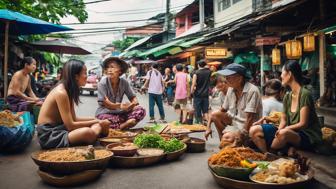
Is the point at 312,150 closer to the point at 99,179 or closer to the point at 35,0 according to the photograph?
the point at 99,179

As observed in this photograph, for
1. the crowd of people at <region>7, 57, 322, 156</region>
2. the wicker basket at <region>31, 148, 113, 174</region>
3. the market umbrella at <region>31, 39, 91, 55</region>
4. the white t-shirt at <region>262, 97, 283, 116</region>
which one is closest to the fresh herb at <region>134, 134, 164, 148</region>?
the crowd of people at <region>7, 57, 322, 156</region>

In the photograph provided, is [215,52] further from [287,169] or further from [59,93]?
[287,169]

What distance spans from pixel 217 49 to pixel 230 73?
385 inches

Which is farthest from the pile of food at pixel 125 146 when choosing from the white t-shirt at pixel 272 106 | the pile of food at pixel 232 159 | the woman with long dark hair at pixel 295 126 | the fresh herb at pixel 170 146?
the white t-shirt at pixel 272 106

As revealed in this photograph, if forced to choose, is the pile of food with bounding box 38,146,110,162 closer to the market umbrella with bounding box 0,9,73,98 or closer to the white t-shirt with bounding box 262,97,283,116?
the white t-shirt with bounding box 262,97,283,116

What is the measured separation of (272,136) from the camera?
5004 millimetres

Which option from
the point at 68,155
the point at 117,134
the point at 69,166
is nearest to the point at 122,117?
the point at 117,134

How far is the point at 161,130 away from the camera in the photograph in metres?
6.71

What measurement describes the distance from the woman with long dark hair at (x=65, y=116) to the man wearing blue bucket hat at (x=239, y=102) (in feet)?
7.34

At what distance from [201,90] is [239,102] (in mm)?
4220

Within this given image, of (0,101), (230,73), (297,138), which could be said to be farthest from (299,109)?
(0,101)

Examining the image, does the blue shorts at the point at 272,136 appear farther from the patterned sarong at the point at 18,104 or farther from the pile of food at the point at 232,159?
the patterned sarong at the point at 18,104

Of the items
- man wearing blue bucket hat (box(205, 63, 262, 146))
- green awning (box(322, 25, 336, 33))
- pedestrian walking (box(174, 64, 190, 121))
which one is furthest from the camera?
pedestrian walking (box(174, 64, 190, 121))

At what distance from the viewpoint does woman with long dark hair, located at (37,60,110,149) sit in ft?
16.2
